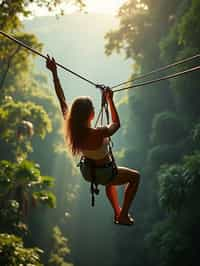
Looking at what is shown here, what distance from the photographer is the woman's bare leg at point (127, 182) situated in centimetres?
398

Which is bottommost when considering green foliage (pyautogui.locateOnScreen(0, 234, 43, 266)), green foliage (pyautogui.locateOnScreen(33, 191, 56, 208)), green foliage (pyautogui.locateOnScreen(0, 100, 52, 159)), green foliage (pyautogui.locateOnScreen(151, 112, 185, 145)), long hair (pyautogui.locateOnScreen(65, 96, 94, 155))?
green foliage (pyautogui.locateOnScreen(0, 234, 43, 266))

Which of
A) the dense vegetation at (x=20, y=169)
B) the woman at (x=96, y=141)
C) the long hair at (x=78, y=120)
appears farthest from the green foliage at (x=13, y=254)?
the long hair at (x=78, y=120)

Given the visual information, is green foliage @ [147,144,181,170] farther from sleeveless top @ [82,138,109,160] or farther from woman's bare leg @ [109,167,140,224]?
sleeveless top @ [82,138,109,160]

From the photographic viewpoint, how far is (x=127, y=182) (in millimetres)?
4074

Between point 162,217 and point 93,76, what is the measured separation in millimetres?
64891

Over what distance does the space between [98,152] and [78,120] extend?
0.40 meters

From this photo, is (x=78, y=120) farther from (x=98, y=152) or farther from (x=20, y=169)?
(x=20, y=169)

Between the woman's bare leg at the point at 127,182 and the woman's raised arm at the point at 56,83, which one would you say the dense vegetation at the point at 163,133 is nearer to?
the woman's raised arm at the point at 56,83

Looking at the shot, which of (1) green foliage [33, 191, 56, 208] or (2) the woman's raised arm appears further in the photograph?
(1) green foliage [33, 191, 56, 208]

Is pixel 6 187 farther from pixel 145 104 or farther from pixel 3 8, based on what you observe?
pixel 145 104

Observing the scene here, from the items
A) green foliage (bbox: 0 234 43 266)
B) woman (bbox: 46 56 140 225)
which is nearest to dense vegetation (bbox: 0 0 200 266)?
green foliage (bbox: 0 234 43 266)

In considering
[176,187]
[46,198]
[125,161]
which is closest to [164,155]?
[176,187]

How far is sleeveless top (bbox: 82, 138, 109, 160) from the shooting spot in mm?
3867

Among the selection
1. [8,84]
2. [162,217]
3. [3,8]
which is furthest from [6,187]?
[162,217]
